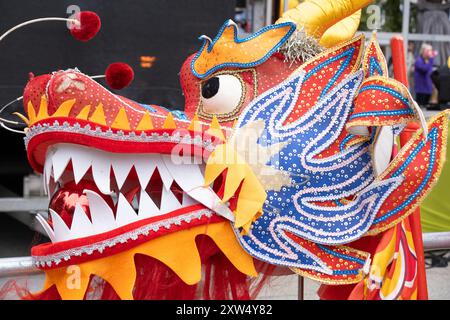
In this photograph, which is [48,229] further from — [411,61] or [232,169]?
[411,61]

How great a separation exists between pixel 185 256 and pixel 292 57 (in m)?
0.52

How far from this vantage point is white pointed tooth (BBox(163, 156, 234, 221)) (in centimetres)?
154

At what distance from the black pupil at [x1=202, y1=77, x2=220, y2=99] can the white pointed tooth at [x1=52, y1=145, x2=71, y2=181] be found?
0.33m

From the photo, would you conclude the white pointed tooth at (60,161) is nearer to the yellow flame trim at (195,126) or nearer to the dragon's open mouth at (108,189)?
the dragon's open mouth at (108,189)

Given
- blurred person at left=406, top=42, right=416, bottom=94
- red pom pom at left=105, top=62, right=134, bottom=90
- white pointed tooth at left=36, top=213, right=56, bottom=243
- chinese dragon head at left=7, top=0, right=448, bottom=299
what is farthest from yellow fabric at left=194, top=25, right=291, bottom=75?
blurred person at left=406, top=42, right=416, bottom=94

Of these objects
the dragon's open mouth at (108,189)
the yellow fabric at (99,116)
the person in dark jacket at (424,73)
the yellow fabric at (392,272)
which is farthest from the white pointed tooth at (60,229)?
the person in dark jacket at (424,73)

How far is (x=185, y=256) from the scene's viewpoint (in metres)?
1.53

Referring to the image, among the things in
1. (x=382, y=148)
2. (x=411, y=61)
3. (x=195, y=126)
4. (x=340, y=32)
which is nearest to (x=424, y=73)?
(x=411, y=61)

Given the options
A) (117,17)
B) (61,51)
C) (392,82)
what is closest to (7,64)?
(61,51)

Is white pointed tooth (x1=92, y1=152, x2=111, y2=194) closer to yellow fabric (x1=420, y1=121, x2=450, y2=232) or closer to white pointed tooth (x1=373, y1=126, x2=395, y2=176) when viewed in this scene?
white pointed tooth (x1=373, y1=126, x2=395, y2=176)

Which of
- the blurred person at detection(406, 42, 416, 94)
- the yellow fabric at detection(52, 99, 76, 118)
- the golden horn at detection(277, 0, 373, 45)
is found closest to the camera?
the yellow fabric at detection(52, 99, 76, 118)

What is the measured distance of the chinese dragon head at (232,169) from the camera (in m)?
1.51

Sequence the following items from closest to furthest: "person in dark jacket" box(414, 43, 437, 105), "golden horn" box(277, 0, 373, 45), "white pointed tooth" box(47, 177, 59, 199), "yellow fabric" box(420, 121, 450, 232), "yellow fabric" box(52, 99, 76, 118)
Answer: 1. "yellow fabric" box(52, 99, 76, 118)
2. "white pointed tooth" box(47, 177, 59, 199)
3. "golden horn" box(277, 0, 373, 45)
4. "yellow fabric" box(420, 121, 450, 232)
5. "person in dark jacket" box(414, 43, 437, 105)

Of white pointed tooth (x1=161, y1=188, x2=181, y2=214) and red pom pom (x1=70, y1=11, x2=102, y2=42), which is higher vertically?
red pom pom (x1=70, y1=11, x2=102, y2=42)
